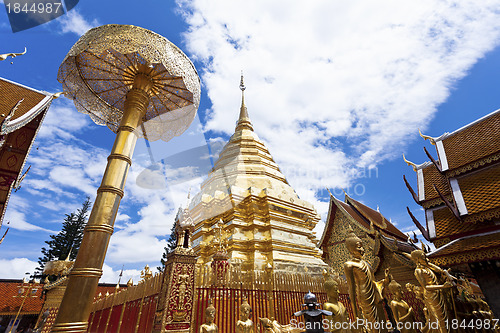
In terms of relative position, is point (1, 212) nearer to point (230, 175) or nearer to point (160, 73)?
point (160, 73)

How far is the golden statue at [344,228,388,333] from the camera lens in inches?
128

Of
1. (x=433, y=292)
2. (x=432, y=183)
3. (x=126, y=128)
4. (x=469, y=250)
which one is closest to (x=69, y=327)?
(x=126, y=128)

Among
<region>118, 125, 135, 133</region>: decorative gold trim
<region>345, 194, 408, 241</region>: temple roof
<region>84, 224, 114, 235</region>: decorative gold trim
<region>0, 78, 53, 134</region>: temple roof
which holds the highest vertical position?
<region>0, 78, 53, 134</region>: temple roof

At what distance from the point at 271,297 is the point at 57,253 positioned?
1015 inches

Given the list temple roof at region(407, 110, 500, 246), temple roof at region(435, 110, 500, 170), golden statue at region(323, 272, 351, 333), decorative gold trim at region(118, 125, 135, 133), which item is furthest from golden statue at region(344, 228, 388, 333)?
temple roof at region(435, 110, 500, 170)

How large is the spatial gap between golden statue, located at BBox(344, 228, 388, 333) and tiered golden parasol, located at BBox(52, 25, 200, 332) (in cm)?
318

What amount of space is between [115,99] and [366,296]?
528cm

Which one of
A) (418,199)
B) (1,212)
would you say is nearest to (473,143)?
(418,199)

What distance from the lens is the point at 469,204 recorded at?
6.21 meters

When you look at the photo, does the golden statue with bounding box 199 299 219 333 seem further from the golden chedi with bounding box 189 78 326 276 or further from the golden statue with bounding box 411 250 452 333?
the golden chedi with bounding box 189 78 326 276

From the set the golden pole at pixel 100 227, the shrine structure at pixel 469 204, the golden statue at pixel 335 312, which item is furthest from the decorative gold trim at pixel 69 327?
the shrine structure at pixel 469 204

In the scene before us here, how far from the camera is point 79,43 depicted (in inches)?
145

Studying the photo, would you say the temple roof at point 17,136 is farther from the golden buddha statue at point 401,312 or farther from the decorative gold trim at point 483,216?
the decorative gold trim at point 483,216

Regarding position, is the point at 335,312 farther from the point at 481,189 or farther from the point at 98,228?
the point at 481,189
